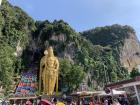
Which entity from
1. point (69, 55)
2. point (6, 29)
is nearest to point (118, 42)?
point (69, 55)

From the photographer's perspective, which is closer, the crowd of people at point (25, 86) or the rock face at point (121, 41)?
the crowd of people at point (25, 86)

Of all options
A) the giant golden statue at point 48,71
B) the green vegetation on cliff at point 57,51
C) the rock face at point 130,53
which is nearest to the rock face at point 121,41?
the rock face at point 130,53

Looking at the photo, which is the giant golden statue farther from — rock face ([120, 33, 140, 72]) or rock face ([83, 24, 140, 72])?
rock face ([120, 33, 140, 72])

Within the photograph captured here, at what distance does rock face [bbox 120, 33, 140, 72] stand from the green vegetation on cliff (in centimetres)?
562

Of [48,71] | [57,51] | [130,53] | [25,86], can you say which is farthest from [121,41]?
[25,86]

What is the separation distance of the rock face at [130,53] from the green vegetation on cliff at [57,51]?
5616 millimetres

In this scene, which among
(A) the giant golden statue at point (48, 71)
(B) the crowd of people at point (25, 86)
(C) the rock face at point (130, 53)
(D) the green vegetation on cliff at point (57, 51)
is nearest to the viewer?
(B) the crowd of people at point (25, 86)

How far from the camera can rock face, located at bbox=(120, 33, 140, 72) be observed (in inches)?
3191

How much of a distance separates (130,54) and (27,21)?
4005cm

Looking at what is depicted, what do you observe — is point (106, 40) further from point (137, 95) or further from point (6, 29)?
point (137, 95)

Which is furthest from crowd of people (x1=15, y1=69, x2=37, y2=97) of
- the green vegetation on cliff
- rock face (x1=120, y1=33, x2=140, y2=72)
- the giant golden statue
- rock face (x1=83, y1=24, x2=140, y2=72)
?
rock face (x1=120, y1=33, x2=140, y2=72)

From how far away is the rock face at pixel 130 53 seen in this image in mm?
81062

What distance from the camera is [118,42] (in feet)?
268

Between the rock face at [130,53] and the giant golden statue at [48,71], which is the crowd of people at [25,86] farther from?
the rock face at [130,53]
